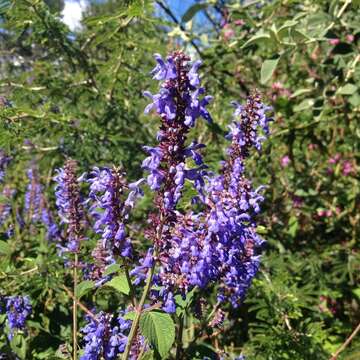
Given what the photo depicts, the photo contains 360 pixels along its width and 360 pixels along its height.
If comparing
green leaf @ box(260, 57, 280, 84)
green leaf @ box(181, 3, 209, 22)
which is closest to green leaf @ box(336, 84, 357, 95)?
green leaf @ box(260, 57, 280, 84)

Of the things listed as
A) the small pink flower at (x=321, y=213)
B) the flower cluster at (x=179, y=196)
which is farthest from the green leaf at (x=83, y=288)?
the small pink flower at (x=321, y=213)

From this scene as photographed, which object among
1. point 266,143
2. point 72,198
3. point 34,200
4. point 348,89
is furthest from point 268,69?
point 34,200

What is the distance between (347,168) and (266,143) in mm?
875

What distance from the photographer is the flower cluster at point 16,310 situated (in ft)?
6.97

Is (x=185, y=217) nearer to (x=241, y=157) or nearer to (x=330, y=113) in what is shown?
(x=241, y=157)

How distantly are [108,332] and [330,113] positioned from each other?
2.53 meters

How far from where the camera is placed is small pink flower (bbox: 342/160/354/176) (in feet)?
13.1

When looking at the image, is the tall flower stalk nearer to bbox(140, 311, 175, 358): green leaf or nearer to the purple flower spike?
bbox(140, 311, 175, 358): green leaf

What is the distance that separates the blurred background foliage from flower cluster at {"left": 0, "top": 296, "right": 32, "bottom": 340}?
3.0 inches

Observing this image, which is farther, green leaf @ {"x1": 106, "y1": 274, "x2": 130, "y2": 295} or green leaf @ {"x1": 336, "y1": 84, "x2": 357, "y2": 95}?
green leaf @ {"x1": 336, "y1": 84, "x2": 357, "y2": 95}

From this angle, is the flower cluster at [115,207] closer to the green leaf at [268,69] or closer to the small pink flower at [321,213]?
the green leaf at [268,69]

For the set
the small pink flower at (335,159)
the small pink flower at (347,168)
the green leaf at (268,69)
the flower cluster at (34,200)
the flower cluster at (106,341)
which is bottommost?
the flower cluster at (106,341)

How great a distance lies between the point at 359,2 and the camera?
2.20m

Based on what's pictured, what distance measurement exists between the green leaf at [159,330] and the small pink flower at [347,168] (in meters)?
2.96
